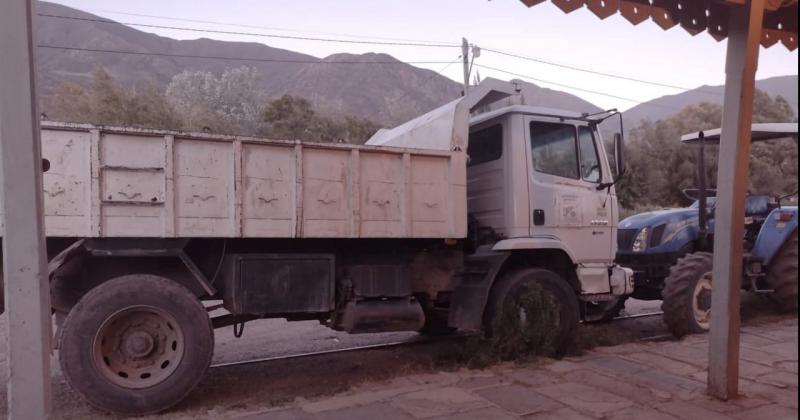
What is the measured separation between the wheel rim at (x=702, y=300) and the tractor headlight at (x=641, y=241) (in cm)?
104

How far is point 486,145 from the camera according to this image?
695cm

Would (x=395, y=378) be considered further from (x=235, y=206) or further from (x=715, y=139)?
(x=715, y=139)

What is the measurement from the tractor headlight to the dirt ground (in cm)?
115

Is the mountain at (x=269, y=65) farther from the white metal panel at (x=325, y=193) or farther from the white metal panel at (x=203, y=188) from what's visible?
the white metal panel at (x=203, y=188)

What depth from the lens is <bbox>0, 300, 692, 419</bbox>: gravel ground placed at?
513 centimetres

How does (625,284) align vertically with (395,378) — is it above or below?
above

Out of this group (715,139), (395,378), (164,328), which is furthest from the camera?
(715,139)

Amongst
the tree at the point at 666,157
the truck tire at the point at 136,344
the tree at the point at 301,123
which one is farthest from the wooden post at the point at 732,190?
the tree at the point at 301,123

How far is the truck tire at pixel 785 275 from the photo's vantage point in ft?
27.3

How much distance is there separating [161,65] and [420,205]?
336 ft

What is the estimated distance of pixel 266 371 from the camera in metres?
6.30

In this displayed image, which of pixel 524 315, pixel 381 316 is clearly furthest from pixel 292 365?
pixel 524 315

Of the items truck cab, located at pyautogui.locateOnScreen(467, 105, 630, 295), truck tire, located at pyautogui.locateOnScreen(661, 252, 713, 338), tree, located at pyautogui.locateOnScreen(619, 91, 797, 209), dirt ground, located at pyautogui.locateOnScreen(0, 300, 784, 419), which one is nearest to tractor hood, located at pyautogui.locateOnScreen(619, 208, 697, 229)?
truck tire, located at pyautogui.locateOnScreen(661, 252, 713, 338)

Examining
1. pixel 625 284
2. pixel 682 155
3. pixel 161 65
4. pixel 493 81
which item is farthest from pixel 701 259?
pixel 161 65
